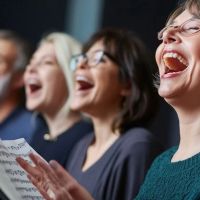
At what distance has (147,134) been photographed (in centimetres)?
166

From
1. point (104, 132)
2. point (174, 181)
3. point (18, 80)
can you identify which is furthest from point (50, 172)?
point (18, 80)

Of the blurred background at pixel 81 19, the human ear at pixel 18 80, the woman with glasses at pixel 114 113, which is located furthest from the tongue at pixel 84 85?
the blurred background at pixel 81 19

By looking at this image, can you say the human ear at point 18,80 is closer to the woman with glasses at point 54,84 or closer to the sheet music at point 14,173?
the woman with glasses at point 54,84

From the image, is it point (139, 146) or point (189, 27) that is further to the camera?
point (139, 146)

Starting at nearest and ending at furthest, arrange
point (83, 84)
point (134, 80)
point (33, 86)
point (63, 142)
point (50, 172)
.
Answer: point (50, 172)
point (134, 80)
point (83, 84)
point (63, 142)
point (33, 86)

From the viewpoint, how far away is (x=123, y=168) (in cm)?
159

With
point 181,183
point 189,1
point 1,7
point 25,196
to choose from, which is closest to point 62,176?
point 25,196

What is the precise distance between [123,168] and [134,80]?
344 millimetres

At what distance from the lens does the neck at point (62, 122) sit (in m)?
2.19

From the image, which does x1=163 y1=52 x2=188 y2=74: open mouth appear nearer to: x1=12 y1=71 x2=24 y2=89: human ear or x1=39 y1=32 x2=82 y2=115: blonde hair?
x1=39 y1=32 x2=82 y2=115: blonde hair

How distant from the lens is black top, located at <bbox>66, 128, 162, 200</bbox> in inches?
61.9

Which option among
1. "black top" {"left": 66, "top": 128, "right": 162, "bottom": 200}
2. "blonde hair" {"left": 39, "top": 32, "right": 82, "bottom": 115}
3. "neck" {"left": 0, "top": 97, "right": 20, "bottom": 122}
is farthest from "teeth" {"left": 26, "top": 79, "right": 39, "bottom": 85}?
"black top" {"left": 66, "top": 128, "right": 162, "bottom": 200}

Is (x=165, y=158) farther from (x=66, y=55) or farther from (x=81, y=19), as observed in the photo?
(x=81, y=19)

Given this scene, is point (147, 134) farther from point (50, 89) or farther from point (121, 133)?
point (50, 89)
